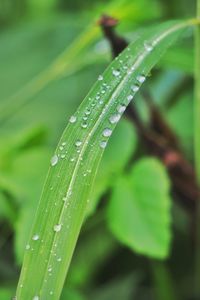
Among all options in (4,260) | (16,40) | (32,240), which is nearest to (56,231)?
(32,240)

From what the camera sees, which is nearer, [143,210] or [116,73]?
[116,73]

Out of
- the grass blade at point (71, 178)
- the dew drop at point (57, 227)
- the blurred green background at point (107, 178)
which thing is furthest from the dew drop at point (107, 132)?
the blurred green background at point (107, 178)

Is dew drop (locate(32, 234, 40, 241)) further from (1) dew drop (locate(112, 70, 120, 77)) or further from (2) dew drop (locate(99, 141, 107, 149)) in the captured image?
(1) dew drop (locate(112, 70, 120, 77))

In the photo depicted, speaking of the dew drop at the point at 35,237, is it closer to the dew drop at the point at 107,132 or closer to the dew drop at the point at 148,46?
the dew drop at the point at 107,132

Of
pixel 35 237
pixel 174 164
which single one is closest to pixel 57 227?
pixel 35 237

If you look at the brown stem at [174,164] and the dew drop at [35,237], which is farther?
the brown stem at [174,164]

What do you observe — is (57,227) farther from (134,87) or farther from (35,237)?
(134,87)
